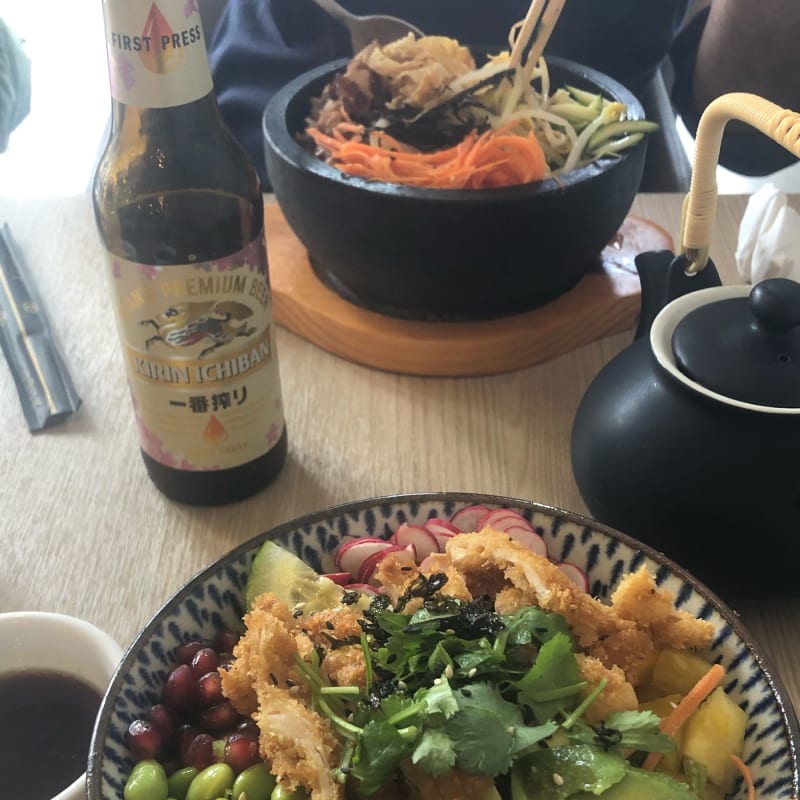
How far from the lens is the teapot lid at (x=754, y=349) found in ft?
2.04

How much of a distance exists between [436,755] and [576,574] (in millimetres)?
207

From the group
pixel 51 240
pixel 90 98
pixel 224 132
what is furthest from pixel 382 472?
pixel 90 98

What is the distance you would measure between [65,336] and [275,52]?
773 millimetres

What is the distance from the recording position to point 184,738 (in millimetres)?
545

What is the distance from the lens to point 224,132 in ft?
2.42

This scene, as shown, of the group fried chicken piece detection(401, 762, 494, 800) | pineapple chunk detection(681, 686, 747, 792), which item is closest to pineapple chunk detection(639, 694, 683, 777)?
pineapple chunk detection(681, 686, 747, 792)

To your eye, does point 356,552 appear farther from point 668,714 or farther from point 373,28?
point 373,28

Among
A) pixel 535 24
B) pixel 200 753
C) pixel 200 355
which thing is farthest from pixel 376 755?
pixel 535 24

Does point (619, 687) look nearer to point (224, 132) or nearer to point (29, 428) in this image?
point (224, 132)

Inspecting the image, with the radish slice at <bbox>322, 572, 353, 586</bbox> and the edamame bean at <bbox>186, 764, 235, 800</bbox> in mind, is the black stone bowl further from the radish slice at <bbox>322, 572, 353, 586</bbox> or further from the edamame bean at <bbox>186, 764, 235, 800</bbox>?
the edamame bean at <bbox>186, 764, 235, 800</bbox>

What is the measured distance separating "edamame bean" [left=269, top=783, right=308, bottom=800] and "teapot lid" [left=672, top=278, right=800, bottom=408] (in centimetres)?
39

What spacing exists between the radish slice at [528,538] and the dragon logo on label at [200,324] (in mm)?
272

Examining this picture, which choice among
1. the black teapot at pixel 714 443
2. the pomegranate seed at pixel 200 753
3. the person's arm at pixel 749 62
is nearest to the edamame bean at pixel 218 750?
the pomegranate seed at pixel 200 753

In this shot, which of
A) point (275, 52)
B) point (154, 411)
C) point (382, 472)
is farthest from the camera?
point (275, 52)
